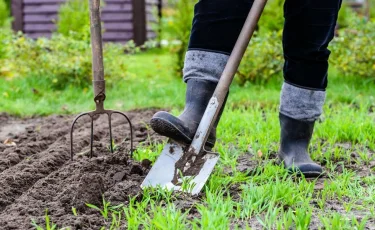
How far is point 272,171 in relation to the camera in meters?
2.68

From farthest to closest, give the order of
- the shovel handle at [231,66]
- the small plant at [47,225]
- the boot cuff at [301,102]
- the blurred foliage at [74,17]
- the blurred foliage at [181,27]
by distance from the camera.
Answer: the blurred foliage at [74,17]
the blurred foliage at [181,27]
the boot cuff at [301,102]
the shovel handle at [231,66]
the small plant at [47,225]

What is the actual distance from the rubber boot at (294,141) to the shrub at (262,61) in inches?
125

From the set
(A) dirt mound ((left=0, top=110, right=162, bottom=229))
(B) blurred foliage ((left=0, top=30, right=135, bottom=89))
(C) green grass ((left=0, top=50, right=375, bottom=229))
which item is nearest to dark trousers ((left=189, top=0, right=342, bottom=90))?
(C) green grass ((left=0, top=50, right=375, bottom=229))

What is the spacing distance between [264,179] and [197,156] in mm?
370

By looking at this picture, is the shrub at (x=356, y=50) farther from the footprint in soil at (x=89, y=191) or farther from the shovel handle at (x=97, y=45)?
the footprint in soil at (x=89, y=191)

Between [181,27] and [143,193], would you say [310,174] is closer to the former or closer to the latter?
[143,193]

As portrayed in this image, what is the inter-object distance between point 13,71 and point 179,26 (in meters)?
2.05

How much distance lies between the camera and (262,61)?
6043mm

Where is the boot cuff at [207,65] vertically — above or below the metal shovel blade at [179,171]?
above

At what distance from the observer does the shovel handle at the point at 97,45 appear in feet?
8.46

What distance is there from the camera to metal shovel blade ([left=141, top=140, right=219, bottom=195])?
234cm

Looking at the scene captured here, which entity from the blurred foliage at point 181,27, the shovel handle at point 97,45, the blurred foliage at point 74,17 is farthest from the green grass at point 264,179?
the blurred foliage at point 74,17

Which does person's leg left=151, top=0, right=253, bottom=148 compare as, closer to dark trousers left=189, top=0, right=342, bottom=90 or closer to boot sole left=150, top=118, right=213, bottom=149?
dark trousers left=189, top=0, right=342, bottom=90

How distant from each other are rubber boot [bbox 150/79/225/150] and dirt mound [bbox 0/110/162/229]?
0.27 metres
